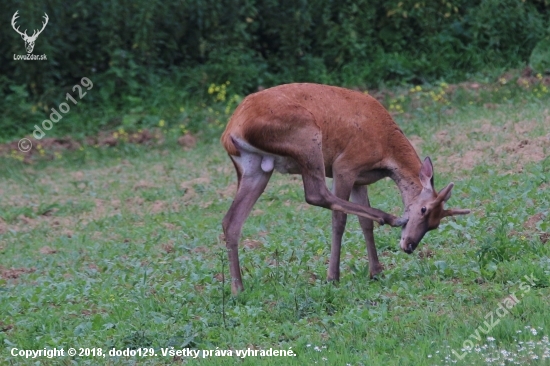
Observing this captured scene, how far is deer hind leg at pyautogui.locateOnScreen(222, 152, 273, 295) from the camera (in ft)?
24.1

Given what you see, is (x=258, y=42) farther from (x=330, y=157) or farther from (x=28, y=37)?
(x=330, y=157)

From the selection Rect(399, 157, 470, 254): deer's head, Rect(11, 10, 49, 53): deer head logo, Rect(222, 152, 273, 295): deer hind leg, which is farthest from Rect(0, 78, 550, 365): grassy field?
Rect(11, 10, 49, 53): deer head logo

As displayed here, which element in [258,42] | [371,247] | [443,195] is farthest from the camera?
[258,42]

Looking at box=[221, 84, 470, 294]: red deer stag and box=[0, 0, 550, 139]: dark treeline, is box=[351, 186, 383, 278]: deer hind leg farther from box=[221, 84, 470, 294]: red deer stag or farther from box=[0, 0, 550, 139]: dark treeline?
box=[0, 0, 550, 139]: dark treeline

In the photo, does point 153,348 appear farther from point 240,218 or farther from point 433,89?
point 433,89

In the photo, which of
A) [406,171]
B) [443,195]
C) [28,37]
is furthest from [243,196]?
[28,37]

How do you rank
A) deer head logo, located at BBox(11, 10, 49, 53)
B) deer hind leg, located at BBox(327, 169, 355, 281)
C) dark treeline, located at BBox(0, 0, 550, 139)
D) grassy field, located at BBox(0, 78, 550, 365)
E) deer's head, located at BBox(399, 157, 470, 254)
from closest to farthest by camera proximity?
grassy field, located at BBox(0, 78, 550, 365), deer's head, located at BBox(399, 157, 470, 254), deer hind leg, located at BBox(327, 169, 355, 281), deer head logo, located at BBox(11, 10, 49, 53), dark treeline, located at BBox(0, 0, 550, 139)

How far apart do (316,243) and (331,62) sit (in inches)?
392

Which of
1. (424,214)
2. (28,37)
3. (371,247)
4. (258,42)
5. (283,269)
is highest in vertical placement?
(28,37)

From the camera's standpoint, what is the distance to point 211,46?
1767 cm

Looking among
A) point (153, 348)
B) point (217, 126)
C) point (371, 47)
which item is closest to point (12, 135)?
point (217, 126)

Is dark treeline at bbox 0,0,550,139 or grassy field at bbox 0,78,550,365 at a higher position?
dark treeline at bbox 0,0,550,139

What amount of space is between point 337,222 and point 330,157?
532mm

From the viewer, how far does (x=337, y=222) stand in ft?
25.0
